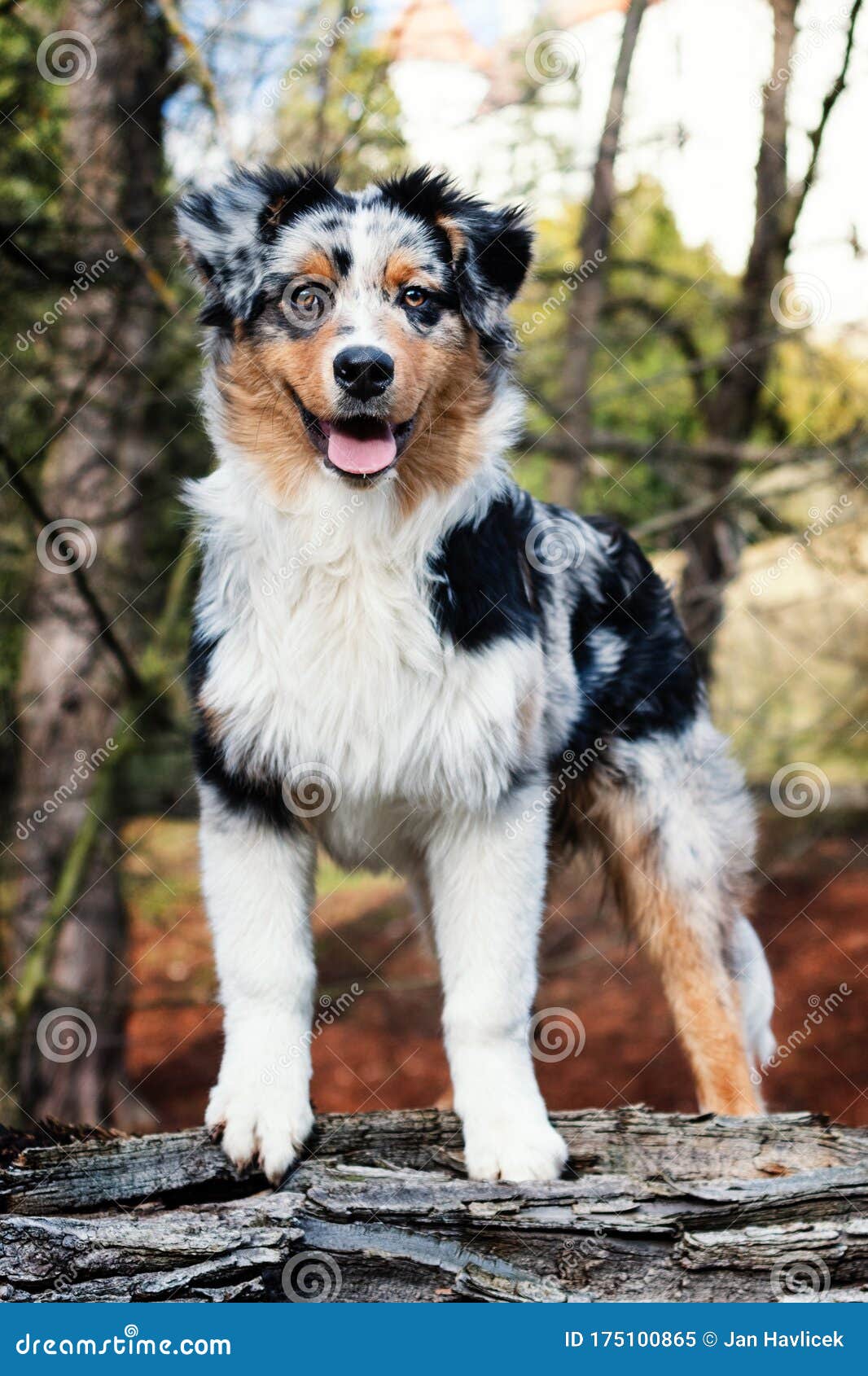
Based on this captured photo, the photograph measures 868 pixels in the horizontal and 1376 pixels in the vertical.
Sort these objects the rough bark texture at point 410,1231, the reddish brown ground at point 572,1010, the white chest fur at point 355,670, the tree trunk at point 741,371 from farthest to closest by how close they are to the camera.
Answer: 1. the reddish brown ground at point 572,1010
2. the tree trunk at point 741,371
3. the white chest fur at point 355,670
4. the rough bark texture at point 410,1231

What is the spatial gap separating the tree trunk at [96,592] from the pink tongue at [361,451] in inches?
139

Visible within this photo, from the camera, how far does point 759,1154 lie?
3.35 meters

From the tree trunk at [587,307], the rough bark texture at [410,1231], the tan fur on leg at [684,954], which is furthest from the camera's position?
the tree trunk at [587,307]

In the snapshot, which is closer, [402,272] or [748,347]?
[402,272]

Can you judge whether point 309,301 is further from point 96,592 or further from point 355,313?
point 96,592

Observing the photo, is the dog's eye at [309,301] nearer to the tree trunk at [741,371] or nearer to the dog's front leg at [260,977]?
the dog's front leg at [260,977]

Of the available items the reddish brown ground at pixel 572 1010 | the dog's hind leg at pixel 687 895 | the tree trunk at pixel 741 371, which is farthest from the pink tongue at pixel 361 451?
the reddish brown ground at pixel 572 1010

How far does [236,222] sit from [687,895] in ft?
9.26

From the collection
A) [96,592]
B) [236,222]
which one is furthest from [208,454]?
[236,222]

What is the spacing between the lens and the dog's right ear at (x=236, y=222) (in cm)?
382

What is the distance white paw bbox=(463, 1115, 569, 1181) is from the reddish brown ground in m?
3.88

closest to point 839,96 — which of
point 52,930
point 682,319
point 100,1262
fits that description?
point 682,319

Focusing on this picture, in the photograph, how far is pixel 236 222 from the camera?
3844mm

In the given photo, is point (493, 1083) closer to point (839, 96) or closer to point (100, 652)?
point (100, 652)
